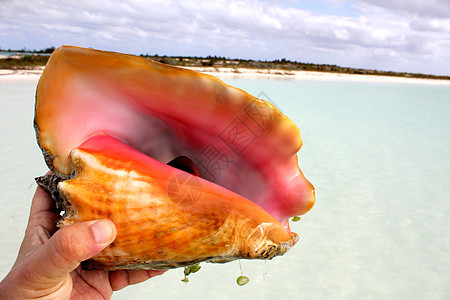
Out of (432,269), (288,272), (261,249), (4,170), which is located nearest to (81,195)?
(261,249)

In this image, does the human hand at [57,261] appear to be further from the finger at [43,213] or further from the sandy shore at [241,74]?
the sandy shore at [241,74]

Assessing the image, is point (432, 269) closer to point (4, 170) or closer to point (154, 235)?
point (154, 235)

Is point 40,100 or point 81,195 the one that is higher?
point 40,100

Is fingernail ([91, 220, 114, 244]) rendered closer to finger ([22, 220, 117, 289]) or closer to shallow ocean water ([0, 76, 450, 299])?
finger ([22, 220, 117, 289])

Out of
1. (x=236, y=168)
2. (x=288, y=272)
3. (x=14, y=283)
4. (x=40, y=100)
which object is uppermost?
(x=40, y=100)

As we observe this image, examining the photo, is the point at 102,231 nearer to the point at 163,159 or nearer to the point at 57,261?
the point at 57,261

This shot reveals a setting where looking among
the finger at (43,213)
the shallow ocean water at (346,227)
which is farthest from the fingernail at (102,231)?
the shallow ocean water at (346,227)

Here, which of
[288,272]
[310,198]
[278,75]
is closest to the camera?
[310,198]
